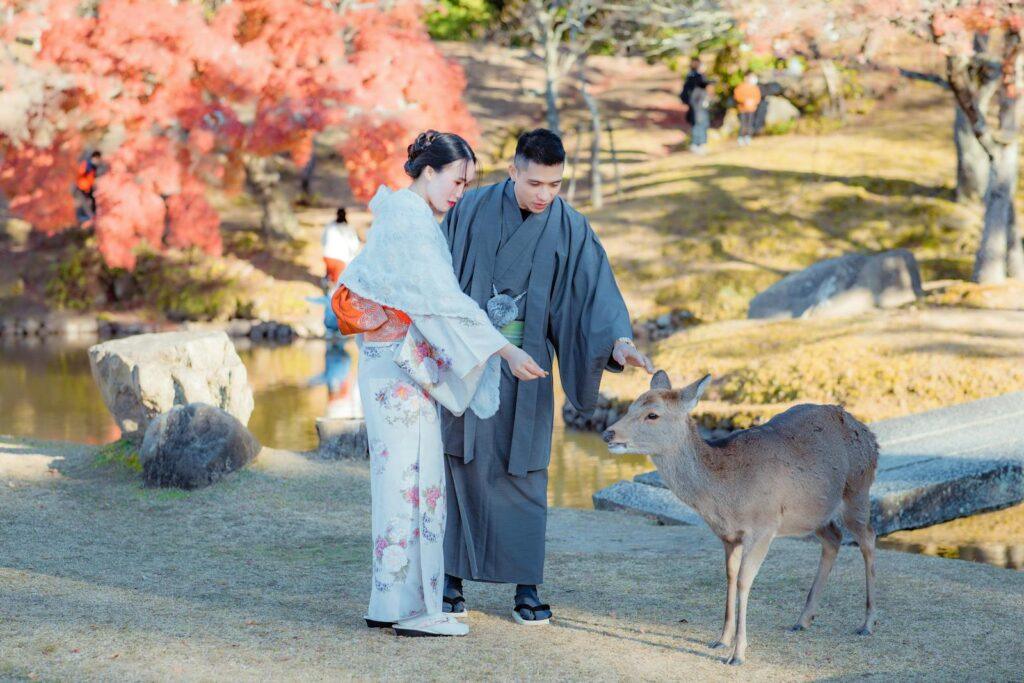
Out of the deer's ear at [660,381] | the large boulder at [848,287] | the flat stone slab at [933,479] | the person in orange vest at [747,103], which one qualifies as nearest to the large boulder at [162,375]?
the flat stone slab at [933,479]

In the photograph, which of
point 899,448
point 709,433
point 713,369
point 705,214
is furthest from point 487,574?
point 705,214

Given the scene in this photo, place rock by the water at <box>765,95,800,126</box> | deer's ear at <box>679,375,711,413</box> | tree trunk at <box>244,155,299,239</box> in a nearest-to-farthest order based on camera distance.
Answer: deer's ear at <box>679,375,711,413</box>, tree trunk at <box>244,155,299,239</box>, rock by the water at <box>765,95,800,126</box>

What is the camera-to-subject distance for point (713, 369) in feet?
39.9

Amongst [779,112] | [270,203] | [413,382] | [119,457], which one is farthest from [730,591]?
[779,112]

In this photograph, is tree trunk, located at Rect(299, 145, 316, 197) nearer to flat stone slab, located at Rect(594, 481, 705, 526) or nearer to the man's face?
flat stone slab, located at Rect(594, 481, 705, 526)

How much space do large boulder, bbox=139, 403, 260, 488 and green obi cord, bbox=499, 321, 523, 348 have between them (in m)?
3.52

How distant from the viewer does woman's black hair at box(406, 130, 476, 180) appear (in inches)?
175

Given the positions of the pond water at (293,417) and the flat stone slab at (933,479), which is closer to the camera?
the flat stone slab at (933,479)

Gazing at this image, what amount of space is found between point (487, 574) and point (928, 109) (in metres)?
23.0

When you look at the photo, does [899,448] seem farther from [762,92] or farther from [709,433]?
[762,92]

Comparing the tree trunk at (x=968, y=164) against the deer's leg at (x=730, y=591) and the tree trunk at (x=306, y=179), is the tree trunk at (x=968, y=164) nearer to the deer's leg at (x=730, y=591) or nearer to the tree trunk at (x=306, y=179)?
the tree trunk at (x=306, y=179)

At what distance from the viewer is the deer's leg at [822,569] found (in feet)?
16.4

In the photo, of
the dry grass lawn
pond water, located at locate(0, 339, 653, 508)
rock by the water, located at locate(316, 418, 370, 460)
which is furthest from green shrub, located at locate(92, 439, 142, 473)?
the dry grass lawn

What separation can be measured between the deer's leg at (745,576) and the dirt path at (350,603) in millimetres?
80
